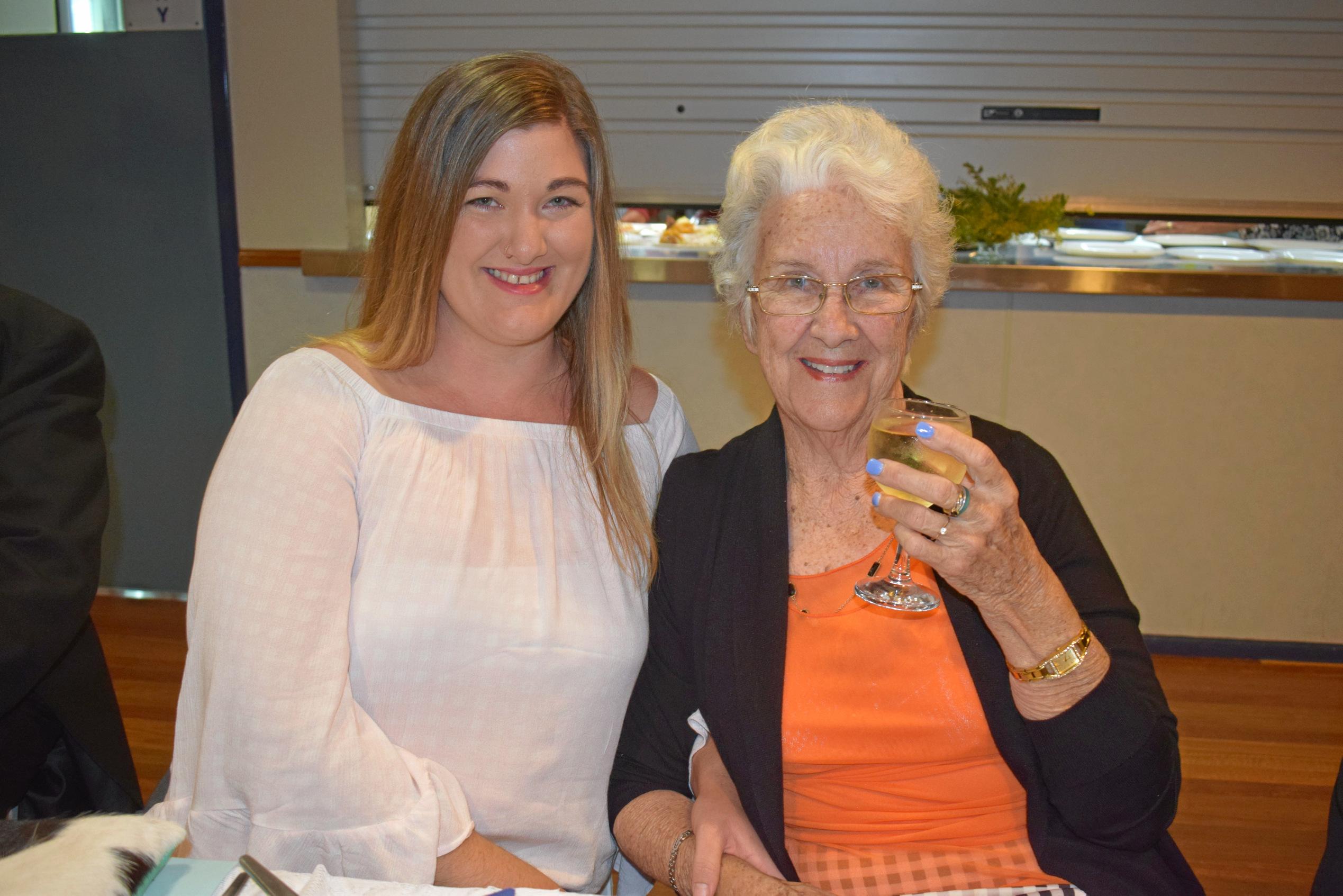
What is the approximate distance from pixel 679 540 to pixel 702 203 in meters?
3.01

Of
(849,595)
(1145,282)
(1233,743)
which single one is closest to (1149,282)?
(1145,282)

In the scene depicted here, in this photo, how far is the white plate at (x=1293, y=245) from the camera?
4074 mm

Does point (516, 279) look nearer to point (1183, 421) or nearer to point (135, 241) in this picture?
point (1183, 421)

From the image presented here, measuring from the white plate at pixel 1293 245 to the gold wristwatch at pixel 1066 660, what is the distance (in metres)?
3.38

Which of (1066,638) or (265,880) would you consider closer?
(265,880)

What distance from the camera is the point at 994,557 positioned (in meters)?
1.27

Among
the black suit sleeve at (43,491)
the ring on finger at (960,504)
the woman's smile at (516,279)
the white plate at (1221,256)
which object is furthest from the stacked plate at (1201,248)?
the black suit sleeve at (43,491)

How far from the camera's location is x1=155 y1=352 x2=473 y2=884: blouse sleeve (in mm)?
1435

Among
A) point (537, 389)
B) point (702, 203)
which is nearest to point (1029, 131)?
point (702, 203)

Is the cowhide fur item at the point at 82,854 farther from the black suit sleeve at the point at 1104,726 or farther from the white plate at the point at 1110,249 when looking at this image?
the white plate at the point at 1110,249

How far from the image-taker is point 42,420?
1.78m

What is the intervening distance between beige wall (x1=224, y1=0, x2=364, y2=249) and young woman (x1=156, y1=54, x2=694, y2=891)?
2.71 meters

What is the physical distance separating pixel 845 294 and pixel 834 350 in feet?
0.29

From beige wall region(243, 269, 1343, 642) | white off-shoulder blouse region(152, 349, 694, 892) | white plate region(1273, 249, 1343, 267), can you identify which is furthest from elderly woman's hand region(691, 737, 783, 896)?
white plate region(1273, 249, 1343, 267)
